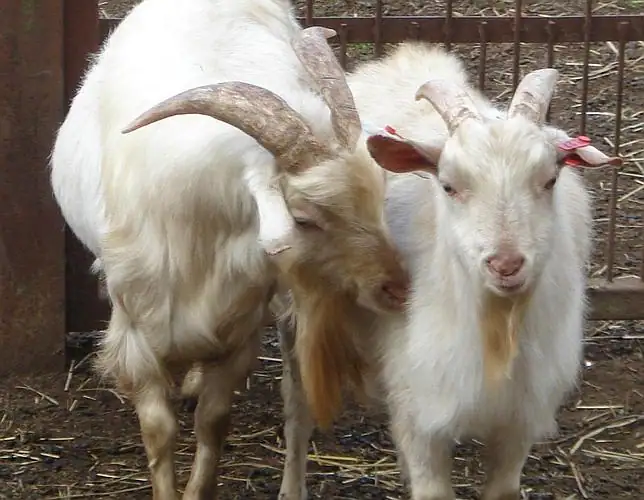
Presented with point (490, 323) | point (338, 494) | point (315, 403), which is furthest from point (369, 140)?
point (338, 494)

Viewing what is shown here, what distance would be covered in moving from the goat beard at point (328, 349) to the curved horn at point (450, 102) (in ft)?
2.04

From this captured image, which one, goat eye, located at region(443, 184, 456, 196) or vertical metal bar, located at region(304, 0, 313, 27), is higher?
vertical metal bar, located at region(304, 0, 313, 27)

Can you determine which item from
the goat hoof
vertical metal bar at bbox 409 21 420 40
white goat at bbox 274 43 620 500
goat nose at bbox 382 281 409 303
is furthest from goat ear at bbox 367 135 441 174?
the goat hoof

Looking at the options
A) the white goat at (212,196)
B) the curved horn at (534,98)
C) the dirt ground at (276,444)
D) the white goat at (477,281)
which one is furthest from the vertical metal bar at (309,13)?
the curved horn at (534,98)

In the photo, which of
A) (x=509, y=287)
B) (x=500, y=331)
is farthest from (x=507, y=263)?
(x=500, y=331)

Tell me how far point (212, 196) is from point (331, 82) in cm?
49

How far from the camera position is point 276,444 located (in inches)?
213

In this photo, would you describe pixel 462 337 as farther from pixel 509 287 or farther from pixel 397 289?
pixel 509 287

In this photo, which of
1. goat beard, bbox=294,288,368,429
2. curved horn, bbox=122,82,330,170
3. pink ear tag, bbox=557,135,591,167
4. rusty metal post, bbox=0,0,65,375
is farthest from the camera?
rusty metal post, bbox=0,0,65,375

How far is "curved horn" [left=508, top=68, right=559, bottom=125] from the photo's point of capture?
12.2 ft

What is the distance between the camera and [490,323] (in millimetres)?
3703

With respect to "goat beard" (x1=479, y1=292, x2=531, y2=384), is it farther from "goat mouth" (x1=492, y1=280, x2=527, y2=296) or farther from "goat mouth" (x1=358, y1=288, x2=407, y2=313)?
"goat mouth" (x1=358, y1=288, x2=407, y2=313)

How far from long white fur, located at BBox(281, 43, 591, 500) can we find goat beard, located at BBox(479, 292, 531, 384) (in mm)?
47

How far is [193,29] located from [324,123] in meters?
0.80
